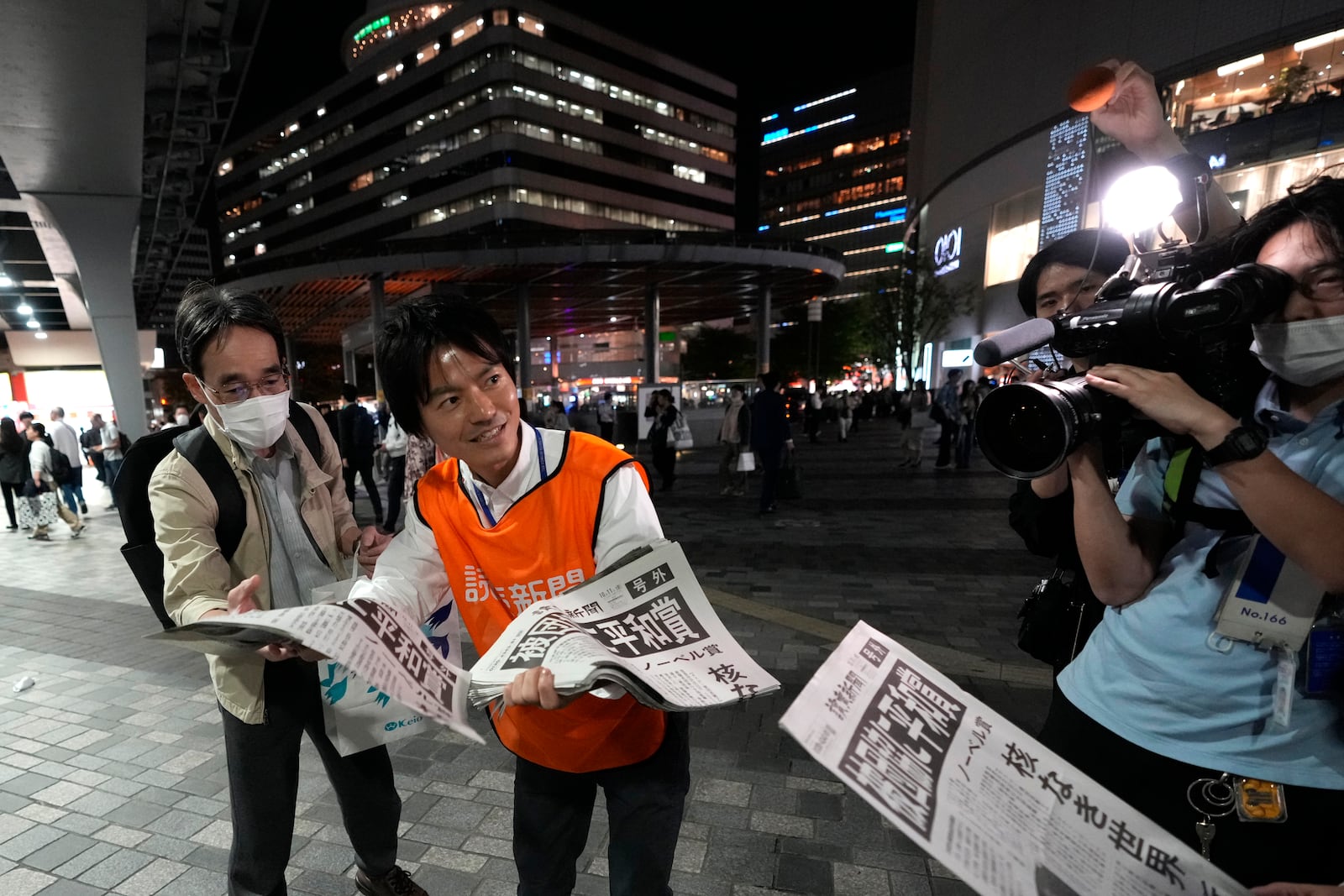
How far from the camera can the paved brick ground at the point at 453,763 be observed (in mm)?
2316

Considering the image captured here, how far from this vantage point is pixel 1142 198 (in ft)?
4.81

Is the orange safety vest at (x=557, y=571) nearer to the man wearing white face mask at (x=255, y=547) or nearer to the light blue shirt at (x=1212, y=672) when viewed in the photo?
the man wearing white face mask at (x=255, y=547)

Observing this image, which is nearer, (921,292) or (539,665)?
(539,665)

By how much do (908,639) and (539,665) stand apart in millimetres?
3913

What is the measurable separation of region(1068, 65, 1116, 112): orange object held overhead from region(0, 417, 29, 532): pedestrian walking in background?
1212 centimetres

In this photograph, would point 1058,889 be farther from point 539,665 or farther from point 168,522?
point 168,522

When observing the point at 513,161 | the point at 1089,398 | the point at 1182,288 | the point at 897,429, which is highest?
the point at 513,161

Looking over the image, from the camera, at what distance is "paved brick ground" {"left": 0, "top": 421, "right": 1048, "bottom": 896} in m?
2.32

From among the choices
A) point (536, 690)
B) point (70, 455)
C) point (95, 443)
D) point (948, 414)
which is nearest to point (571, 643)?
point (536, 690)

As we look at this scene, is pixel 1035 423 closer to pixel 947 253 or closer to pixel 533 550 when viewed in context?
pixel 533 550

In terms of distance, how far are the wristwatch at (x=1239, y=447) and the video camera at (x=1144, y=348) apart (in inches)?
4.6

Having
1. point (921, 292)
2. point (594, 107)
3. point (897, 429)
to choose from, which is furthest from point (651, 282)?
point (594, 107)

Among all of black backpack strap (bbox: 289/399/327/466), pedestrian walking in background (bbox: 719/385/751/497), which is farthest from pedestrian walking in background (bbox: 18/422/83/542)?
A: pedestrian walking in background (bbox: 719/385/751/497)

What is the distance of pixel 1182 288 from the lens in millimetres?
1049
